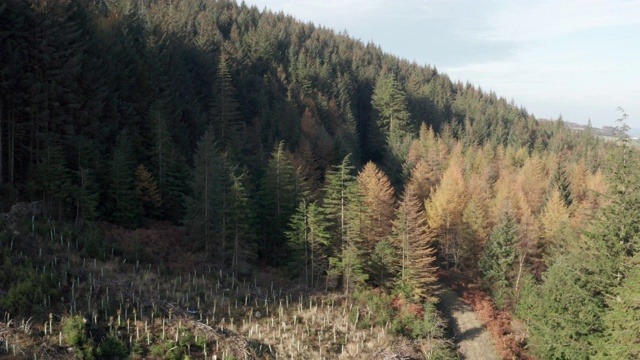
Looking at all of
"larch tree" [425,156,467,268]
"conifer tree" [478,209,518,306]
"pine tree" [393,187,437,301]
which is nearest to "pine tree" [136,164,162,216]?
"pine tree" [393,187,437,301]

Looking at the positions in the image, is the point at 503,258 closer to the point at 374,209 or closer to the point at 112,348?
the point at 374,209

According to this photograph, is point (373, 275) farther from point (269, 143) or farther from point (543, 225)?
point (269, 143)

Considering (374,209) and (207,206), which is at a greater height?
(207,206)

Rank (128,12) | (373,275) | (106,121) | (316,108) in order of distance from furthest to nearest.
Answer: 1. (316,108)
2. (128,12)
3. (106,121)
4. (373,275)

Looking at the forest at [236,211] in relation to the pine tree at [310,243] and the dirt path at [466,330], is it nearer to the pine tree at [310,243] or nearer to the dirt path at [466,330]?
the pine tree at [310,243]

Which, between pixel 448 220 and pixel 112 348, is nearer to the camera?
pixel 112 348

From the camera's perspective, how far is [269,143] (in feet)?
213

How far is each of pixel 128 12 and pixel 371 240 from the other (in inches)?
2022

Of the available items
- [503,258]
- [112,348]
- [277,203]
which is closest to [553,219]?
[503,258]

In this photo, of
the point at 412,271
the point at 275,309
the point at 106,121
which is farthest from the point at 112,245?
the point at 412,271

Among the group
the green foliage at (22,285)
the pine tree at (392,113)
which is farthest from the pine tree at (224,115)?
the pine tree at (392,113)

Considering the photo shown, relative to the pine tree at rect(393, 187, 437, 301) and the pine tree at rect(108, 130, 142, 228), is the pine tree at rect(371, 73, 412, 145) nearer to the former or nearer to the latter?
the pine tree at rect(393, 187, 437, 301)

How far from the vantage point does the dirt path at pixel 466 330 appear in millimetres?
31281

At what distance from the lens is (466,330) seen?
34.1 metres
